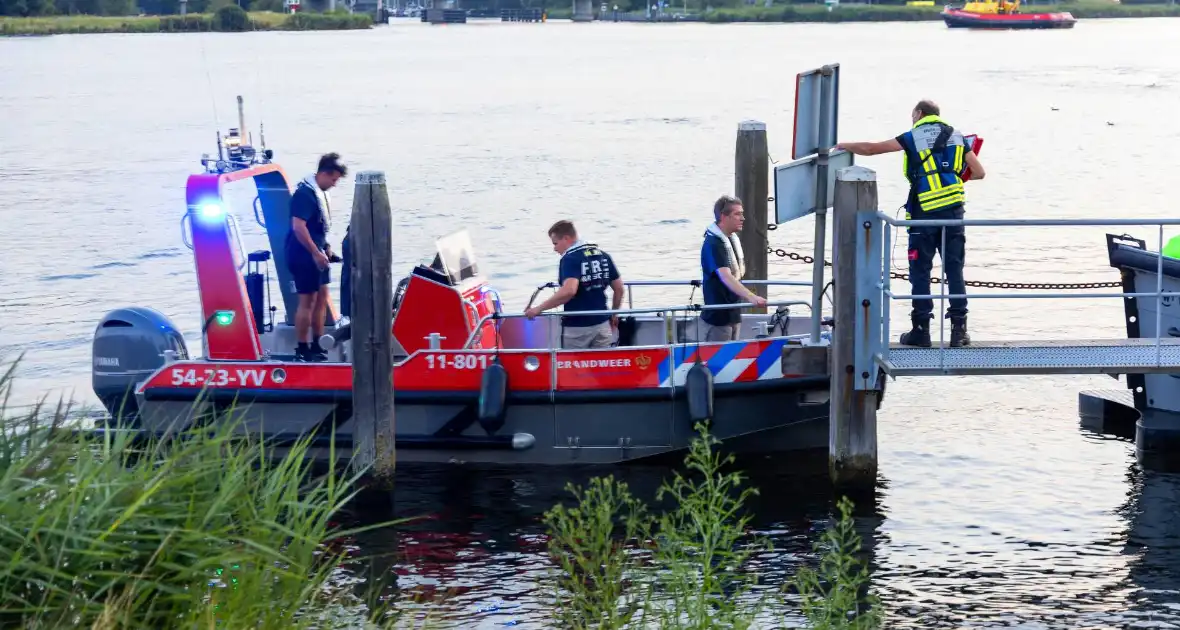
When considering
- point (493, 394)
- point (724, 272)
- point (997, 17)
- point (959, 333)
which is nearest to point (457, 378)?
point (493, 394)

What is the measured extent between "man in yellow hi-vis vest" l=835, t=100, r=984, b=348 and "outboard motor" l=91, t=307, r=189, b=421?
5.88 m

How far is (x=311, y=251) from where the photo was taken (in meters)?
12.1

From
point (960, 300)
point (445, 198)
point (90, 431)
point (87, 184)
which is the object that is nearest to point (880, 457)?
point (960, 300)

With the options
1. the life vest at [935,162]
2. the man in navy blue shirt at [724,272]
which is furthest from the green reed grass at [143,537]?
the life vest at [935,162]

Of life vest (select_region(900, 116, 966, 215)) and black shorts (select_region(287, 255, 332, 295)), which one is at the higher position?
life vest (select_region(900, 116, 966, 215))

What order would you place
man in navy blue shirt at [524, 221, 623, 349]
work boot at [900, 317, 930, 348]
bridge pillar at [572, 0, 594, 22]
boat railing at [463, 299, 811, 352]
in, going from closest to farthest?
work boot at [900, 317, 930, 348] → boat railing at [463, 299, 811, 352] → man in navy blue shirt at [524, 221, 623, 349] → bridge pillar at [572, 0, 594, 22]

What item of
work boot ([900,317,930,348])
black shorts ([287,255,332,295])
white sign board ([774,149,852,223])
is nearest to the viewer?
white sign board ([774,149,852,223])

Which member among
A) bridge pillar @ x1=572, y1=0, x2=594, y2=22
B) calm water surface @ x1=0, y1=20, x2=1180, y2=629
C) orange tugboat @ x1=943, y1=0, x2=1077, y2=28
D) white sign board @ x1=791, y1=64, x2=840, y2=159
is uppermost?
bridge pillar @ x1=572, y1=0, x2=594, y2=22

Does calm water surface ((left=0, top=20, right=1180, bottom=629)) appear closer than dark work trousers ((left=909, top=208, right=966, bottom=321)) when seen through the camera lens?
Yes

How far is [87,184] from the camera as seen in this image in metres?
37.0

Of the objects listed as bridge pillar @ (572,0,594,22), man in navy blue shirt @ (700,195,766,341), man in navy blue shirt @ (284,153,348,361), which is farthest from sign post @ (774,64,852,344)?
bridge pillar @ (572,0,594,22)

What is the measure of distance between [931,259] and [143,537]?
23.7 ft

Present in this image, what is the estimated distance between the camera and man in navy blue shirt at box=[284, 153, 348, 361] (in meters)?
12.0

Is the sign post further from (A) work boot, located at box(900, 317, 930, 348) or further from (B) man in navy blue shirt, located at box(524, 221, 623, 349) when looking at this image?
(B) man in navy blue shirt, located at box(524, 221, 623, 349)
